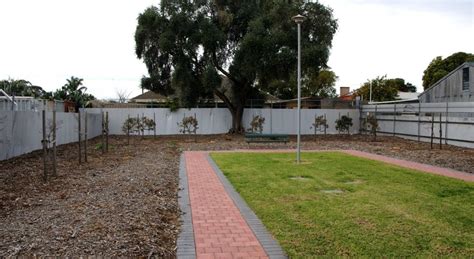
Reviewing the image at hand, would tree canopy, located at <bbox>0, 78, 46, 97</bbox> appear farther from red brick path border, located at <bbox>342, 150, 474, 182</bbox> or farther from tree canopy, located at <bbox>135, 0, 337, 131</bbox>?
red brick path border, located at <bbox>342, 150, 474, 182</bbox>

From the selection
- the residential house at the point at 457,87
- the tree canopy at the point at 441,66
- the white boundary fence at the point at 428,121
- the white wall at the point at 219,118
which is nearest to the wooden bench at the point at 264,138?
the white boundary fence at the point at 428,121

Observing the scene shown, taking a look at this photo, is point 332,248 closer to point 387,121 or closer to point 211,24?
point 211,24

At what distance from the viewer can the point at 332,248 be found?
4945 mm

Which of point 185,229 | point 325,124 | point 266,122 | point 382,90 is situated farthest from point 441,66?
point 185,229

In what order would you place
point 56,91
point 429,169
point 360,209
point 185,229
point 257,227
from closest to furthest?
point 185,229 → point 257,227 → point 360,209 → point 429,169 → point 56,91

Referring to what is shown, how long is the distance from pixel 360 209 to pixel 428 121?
1718 centimetres

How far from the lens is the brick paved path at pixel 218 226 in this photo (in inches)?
191

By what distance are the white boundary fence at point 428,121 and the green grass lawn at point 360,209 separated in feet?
30.1

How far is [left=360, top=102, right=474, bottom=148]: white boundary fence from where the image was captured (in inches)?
754

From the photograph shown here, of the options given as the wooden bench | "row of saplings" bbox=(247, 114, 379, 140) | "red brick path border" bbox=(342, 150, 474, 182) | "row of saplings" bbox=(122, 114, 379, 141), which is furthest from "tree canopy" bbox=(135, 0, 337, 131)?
"red brick path border" bbox=(342, 150, 474, 182)

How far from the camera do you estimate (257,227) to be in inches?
231

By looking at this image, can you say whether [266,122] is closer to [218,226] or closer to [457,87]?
[457,87]

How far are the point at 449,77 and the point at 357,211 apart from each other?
24.4 m

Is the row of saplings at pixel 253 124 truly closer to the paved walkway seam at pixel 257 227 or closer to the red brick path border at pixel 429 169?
the red brick path border at pixel 429 169
